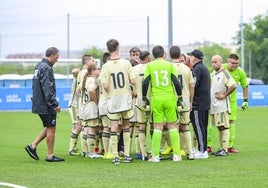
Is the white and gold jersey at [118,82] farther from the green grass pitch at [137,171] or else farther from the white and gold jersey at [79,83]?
the white and gold jersey at [79,83]

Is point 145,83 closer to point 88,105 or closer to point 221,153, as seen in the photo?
point 88,105

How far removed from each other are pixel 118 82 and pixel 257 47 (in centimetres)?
7874

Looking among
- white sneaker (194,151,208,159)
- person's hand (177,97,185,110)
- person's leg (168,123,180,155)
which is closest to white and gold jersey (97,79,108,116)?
person's leg (168,123,180,155)

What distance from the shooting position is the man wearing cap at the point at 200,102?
15443 mm

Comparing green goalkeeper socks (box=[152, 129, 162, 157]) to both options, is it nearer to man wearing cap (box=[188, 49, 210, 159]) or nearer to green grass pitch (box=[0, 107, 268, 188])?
green grass pitch (box=[0, 107, 268, 188])

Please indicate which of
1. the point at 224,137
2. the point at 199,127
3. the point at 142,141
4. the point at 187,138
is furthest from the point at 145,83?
the point at 224,137

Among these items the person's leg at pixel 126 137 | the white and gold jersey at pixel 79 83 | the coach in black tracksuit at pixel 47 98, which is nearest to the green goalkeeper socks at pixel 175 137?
the person's leg at pixel 126 137

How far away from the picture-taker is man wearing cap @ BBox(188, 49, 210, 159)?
15443 mm

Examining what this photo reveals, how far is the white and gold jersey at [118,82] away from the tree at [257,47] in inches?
2805

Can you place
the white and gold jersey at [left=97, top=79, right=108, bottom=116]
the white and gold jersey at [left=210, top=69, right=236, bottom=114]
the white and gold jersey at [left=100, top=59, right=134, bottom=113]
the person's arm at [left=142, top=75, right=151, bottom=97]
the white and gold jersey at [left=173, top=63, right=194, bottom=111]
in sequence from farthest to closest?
the white and gold jersey at [left=210, top=69, right=236, bottom=114] < the white and gold jersey at [left=97, top=79, right=108, bottom=116] < the white and gold jersey at [left=173, top=63, right=194, bottom=111] < the white and gold jersey at [left=100, top=59, right=134, bottom=113] < the person's arm at [left=142, top=75, right=151, bottom=97]

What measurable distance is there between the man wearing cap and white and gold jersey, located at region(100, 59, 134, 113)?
1686mm

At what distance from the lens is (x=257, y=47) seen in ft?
301

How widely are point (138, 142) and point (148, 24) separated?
46241 mm

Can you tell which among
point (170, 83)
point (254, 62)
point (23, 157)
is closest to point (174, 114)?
point (170, 83)
